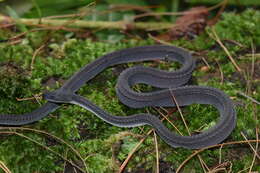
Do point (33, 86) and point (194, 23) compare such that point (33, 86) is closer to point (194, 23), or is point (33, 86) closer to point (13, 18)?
point (13, 18)

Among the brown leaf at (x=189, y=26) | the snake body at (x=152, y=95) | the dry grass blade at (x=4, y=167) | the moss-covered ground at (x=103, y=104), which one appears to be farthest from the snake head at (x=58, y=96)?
the brown leaf at (x=189, y=26)

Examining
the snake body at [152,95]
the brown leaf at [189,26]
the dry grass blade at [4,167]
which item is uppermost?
the brown leaf at [189,26]

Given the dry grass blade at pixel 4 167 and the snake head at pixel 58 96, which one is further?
the snake head at pixel 58 96

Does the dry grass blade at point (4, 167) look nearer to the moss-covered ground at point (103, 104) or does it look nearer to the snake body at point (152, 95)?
the moss-covered ground at point (103, 104)

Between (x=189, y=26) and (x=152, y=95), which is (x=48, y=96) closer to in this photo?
(x=152, y=95)

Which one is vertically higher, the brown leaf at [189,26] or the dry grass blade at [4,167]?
the brown leaf at [189,26]

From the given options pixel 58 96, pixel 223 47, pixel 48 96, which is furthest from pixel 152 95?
pixel 223 47


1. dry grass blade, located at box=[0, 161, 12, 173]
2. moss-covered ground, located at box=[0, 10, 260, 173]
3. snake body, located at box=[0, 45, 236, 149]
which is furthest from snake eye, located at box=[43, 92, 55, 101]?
dry grass blade, located at box=[0, 161, 12, 173]
